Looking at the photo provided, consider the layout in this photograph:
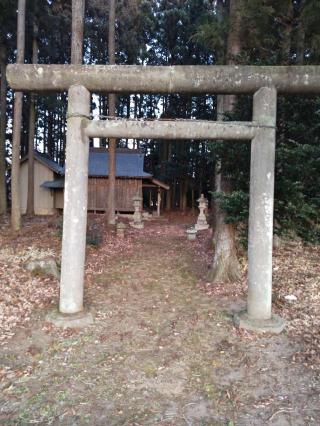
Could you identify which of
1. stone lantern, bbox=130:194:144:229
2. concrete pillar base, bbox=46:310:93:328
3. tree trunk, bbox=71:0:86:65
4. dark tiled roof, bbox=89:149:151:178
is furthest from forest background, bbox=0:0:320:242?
stone lantern, bbox=130:194:144:229

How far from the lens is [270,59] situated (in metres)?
6.71

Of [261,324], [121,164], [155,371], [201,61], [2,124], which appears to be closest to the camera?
[155,371]

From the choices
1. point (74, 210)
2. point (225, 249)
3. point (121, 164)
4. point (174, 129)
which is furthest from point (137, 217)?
point (174, 129)

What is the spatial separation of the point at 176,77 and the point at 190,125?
29.8 inches

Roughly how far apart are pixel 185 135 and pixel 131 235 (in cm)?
943

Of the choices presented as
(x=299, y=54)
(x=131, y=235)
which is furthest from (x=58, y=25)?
(x=299, y=54)

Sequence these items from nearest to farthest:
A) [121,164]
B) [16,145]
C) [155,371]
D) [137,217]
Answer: [155,371], [16,145], [137,217], [121,164]

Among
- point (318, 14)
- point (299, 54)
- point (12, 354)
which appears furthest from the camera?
point (299, 54)

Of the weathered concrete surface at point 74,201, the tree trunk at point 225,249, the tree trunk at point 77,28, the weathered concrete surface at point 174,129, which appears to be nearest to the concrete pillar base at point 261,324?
the tree trunk at point 225,249

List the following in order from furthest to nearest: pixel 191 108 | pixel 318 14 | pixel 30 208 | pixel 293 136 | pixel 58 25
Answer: pixel 191 108 → pixel 30 208 → pixel 58 25 → pixel 318 14 → pixel 293 136

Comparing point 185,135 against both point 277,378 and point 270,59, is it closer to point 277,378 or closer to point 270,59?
point 270,59

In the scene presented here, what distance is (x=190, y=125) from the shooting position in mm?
5172

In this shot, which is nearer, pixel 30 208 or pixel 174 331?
pixel 174 331

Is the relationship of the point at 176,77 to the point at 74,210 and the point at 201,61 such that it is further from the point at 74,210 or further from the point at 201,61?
the point at 201,61
